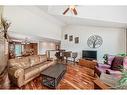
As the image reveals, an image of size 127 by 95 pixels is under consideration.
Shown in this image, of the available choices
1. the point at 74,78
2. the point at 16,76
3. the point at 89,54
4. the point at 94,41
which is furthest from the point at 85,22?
the point at 16,76

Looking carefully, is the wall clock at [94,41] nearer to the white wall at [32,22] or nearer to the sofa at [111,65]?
the sofa at [111,65]

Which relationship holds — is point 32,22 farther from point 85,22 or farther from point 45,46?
point 85,22

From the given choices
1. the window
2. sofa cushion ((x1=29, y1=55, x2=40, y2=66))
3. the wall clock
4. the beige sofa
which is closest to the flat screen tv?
the wall clock

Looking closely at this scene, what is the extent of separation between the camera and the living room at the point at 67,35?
3.17 metres

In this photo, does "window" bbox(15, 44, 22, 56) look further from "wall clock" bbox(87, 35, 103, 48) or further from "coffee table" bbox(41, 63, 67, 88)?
"wall clock" bbox(87, 35, 103, 48)

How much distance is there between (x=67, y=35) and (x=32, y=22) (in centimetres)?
103

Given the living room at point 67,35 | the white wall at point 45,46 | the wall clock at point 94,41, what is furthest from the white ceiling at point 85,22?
the white wall at point 45,46

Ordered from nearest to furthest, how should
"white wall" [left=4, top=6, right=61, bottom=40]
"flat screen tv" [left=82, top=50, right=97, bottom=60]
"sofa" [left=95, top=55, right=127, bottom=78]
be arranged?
"white wall" [left=4, top=6, right=61, bottom=40], "sofa" [left=95, top=55, right=127, bottom=78], "flat screen tv" [left=82, top=50, right=97, bottom=60]

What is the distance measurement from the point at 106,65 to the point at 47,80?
176 centimetres

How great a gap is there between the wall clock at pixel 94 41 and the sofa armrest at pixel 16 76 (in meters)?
1.97

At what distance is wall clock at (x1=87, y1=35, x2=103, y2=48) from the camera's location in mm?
3383

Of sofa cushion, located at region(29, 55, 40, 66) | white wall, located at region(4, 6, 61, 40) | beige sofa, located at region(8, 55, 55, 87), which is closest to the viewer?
white wall, located at region(4, 6, 61, 40)

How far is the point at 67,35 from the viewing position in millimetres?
3744

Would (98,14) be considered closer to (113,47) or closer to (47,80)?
(113,47)
